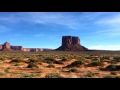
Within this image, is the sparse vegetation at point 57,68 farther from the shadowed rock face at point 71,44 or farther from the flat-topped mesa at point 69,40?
the flat-topped mesa at point 69,40

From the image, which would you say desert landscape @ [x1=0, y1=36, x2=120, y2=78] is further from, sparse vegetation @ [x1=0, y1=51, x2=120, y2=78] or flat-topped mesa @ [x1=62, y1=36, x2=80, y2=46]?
flat-topped mesa @ [x1=62, y1=36, x2=80, y2=46]

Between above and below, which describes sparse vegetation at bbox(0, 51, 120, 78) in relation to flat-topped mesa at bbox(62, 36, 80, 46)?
below

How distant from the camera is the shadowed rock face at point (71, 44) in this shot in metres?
131

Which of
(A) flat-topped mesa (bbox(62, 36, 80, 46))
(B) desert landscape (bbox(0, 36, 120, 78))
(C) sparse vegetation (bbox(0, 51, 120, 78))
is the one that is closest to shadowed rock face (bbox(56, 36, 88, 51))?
(A) flat-topped mesa (bbox(62, 36, 80, 46))

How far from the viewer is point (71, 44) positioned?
13688 centimetres

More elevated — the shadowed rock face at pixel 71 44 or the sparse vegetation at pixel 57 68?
the shadowed rock face at pixel 71 44

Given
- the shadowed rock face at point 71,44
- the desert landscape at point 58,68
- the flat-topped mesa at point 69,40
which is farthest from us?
the flat-topped mesa at point 69,40

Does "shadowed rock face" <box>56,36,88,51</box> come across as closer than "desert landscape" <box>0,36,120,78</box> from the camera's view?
No

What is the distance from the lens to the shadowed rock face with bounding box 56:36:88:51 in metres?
131

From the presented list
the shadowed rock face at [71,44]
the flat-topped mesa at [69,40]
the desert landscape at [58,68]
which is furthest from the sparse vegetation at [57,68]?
the flat-topped mesa at [69,40]

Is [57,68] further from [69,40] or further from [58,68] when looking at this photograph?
[69,40]

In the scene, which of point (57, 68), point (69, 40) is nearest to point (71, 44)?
point (69, 40)

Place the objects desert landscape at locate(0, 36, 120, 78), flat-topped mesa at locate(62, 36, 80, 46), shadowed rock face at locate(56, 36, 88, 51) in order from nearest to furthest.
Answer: desert landscape at locate(0, 36, 120, 78) → shadowed rock face at locate(56, 36, 88, 51) → flat-topped mesa at locate(62, 36, 80, 46)
